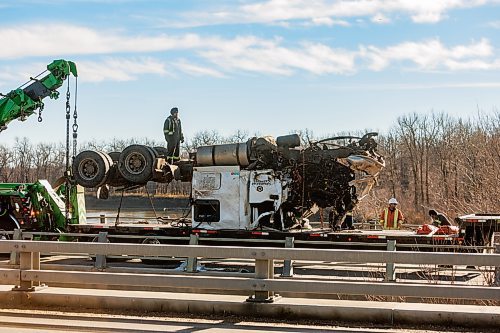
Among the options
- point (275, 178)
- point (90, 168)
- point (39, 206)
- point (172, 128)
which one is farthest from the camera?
point (39, 206)

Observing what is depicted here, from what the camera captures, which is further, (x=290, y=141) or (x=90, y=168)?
(x=90, y=168)

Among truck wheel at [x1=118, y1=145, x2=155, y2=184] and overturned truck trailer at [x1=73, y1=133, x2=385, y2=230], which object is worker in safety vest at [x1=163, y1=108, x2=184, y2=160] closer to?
truck wheel at [x1=118, y1=145, x2=155, y2=184]

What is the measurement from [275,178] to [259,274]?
912 centimetres

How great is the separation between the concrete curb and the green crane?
1309cm

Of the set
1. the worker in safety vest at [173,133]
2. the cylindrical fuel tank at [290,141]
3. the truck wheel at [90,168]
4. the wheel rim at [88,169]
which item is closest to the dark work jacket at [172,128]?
A: the worker in safety vest at [173,133]

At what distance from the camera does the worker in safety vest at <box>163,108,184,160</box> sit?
18.8 metres

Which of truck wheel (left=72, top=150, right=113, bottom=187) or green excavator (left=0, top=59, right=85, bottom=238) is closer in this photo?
truck wheel (left=72, top=150, right=113, bottom=187)

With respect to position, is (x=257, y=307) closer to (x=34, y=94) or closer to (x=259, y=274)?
(x=259, y=274)

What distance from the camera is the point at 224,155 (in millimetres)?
18141

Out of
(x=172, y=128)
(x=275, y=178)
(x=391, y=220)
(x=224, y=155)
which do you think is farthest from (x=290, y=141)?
(x=391, y=220)

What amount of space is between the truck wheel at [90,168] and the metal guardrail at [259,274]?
30.2 ft

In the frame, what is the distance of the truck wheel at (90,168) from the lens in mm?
18797

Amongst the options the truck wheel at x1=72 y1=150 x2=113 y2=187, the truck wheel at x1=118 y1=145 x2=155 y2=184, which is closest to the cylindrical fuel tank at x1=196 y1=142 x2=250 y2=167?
the truck wheel at x1=118 y1=145 x2=155 y2=184

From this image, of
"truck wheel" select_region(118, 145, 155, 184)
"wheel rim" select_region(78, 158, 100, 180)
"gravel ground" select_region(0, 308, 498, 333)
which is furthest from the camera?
"wheel rim" select_region(78, 158, 100, 180)
